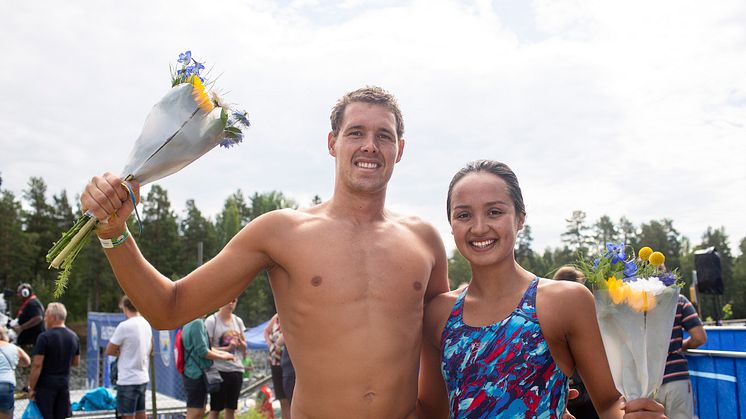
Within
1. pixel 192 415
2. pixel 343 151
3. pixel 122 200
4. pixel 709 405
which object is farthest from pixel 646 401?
pixel 192 415

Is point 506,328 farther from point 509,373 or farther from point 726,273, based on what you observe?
point 726,273

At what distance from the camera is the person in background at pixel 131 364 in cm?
848

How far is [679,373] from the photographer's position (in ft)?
18.4

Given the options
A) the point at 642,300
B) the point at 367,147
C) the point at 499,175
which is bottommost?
the point at 642,300

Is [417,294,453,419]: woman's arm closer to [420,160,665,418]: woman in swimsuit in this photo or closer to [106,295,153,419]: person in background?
[420,160,665,418]: woman in swimsuit

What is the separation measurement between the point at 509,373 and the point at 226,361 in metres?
6.96

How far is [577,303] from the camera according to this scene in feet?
7.75

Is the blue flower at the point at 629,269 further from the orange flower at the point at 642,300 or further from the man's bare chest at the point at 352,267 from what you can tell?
the man's bare chest at the point at 352,267

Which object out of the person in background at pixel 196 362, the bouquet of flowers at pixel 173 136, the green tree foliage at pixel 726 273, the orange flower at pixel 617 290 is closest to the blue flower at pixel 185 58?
the bouquet of flowers at pixel 173 136

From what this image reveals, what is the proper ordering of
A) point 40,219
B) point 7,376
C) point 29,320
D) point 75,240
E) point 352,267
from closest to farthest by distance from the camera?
point 75,240 < point 352,267 < point 7,376 < point 29,320 < point 40,219

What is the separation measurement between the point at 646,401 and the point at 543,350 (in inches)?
17.8

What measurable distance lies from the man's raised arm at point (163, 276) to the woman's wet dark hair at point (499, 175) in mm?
847

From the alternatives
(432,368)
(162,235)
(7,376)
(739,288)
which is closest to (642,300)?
(432,368)

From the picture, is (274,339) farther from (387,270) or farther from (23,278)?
(23,278)
